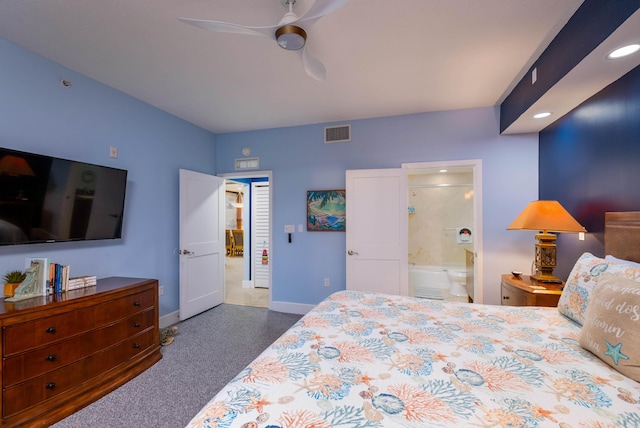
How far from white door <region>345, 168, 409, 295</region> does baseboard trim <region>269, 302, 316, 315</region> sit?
78cm

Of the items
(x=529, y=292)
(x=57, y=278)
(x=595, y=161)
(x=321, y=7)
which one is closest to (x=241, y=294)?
(x=57, y=278)

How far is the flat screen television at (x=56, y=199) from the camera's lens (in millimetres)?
1972

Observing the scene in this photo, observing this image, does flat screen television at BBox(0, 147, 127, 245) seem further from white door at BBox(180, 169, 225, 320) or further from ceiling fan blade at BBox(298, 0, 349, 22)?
ceiling fan blade at BBox(298, 0, 349, 22)

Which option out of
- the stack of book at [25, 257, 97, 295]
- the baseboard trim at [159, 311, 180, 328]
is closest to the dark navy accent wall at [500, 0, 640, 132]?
the stack of book at [25, 257, 97, 295]

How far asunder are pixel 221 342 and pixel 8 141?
2.52 m

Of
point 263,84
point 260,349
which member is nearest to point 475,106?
point 263,84

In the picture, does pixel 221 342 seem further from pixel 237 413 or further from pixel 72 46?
pixel 72 46

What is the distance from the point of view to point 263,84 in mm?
2742

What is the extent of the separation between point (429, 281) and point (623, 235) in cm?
374

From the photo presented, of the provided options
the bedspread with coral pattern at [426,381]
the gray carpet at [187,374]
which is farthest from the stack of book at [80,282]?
the bedspread with coral pattern at [426,381]

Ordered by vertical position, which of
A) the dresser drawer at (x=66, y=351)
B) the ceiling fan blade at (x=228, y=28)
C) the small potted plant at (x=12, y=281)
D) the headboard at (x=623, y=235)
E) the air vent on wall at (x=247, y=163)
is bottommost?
the dresser drawer at (x=66, y=351)

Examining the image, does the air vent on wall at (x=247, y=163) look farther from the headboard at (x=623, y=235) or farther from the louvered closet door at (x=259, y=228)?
the headboard at (x=623, y=235)

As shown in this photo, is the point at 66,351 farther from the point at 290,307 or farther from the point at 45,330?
the point at 290,307

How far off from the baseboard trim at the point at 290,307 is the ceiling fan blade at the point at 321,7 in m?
3.39
